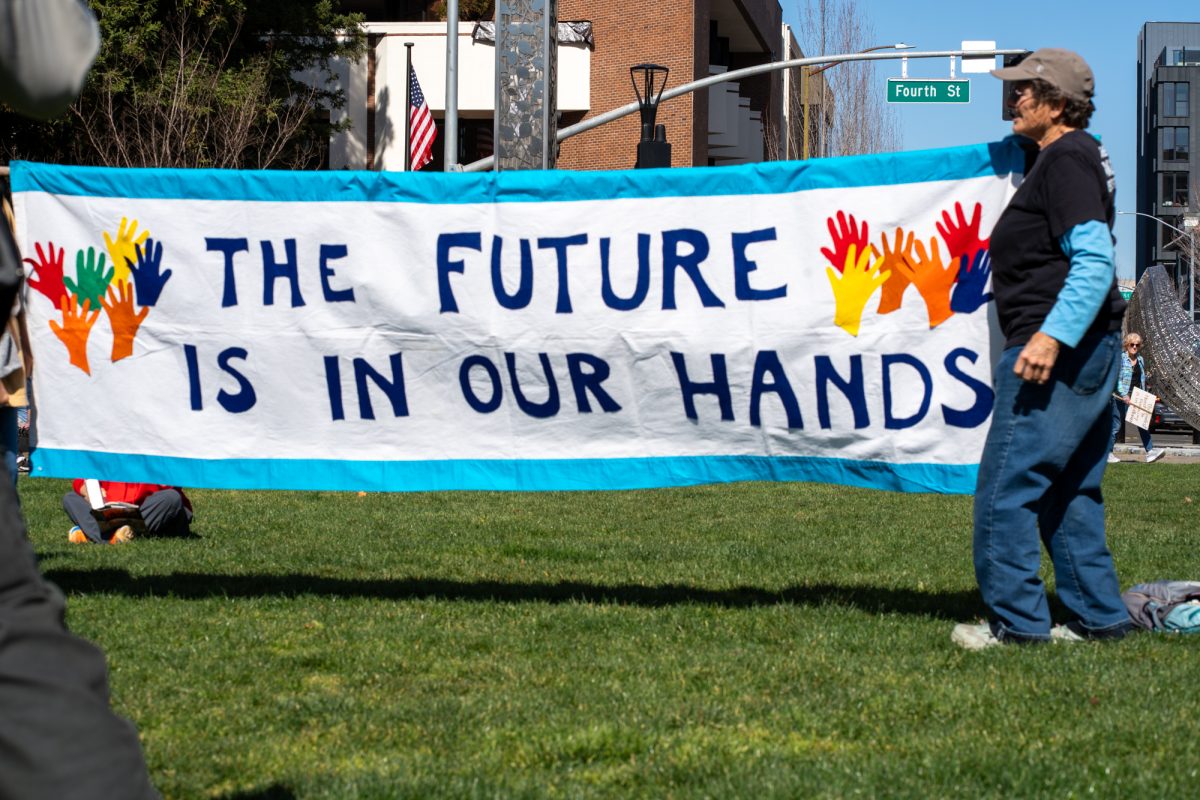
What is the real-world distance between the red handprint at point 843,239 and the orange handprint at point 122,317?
9.97ft

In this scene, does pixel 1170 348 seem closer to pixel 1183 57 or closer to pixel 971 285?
pixel 971 285

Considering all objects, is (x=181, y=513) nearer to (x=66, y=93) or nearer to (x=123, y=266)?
(x=123, y=266)

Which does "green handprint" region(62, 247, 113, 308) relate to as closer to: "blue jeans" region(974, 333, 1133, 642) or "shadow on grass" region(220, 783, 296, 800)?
"shadow on grass" region(220, 783, 296, 800)

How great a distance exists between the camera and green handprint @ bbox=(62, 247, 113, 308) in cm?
676

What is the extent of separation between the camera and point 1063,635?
5723 mm

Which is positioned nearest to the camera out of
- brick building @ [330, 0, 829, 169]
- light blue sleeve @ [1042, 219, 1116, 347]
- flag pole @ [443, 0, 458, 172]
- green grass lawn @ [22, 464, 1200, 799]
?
green grass lawn @ [22, 464, 1200, 799]

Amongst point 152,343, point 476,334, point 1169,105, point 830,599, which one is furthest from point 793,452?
point 1169,105

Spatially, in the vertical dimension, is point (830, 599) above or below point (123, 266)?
below

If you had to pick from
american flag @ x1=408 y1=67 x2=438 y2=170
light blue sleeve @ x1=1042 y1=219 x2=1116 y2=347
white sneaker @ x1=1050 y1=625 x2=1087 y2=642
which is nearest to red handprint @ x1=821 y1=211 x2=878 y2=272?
light blue sleeve @ x1=1042 y1=219 x2=1116 y2=347

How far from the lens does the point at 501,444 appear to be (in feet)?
21.5

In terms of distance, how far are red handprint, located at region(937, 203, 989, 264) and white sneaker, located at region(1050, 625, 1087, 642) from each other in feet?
4.93

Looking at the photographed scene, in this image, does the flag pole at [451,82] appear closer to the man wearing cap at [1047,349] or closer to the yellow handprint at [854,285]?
the yellow handprint at [854,285]

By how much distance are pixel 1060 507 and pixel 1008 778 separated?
1.89 meters

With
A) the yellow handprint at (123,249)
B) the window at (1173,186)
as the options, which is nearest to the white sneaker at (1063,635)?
the yellow handprint at (123,249)
